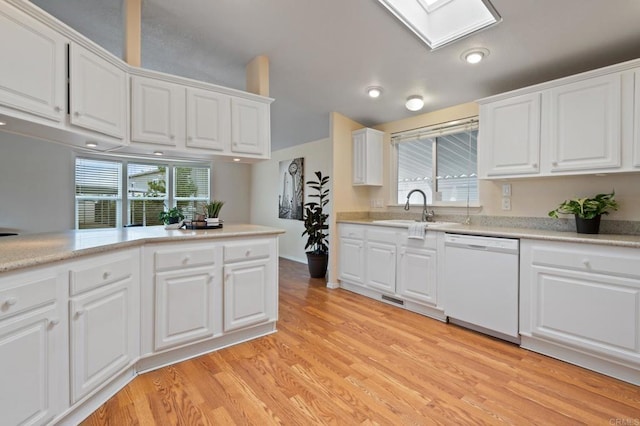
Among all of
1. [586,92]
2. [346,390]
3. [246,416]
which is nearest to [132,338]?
[246,416]

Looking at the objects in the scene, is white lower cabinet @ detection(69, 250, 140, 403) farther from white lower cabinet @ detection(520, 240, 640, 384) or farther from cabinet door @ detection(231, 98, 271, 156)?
white lower cabinet @ detection(520, 240, 640, 384)

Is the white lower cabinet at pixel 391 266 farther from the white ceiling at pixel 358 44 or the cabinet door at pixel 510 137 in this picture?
the white ceiling at pixel 358 44

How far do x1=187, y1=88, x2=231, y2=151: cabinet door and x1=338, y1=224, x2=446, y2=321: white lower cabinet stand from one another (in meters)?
1.91

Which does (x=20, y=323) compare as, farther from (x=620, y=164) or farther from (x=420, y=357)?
(x=620, y=164)

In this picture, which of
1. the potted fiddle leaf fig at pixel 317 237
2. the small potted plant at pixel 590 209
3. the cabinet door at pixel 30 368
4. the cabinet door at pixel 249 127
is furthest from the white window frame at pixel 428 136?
the cabinet door at pixel 30 368

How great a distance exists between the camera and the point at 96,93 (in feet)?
6.49

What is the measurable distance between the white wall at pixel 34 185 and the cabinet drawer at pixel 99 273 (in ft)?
11.8

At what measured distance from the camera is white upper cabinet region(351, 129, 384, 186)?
13.1 ft

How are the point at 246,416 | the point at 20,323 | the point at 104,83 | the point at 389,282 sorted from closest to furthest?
the point at 20,323, the point at 246,416, the point at 104,83, the point at 389,282

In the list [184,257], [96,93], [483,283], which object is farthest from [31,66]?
[483,283]

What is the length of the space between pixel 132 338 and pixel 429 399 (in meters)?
1.85

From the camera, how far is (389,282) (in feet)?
11.1

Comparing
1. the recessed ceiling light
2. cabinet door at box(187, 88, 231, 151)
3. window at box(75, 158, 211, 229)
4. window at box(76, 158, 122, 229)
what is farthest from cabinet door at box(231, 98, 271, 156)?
window at box(76, 158, 122, 229)

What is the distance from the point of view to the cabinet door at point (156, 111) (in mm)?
2324
